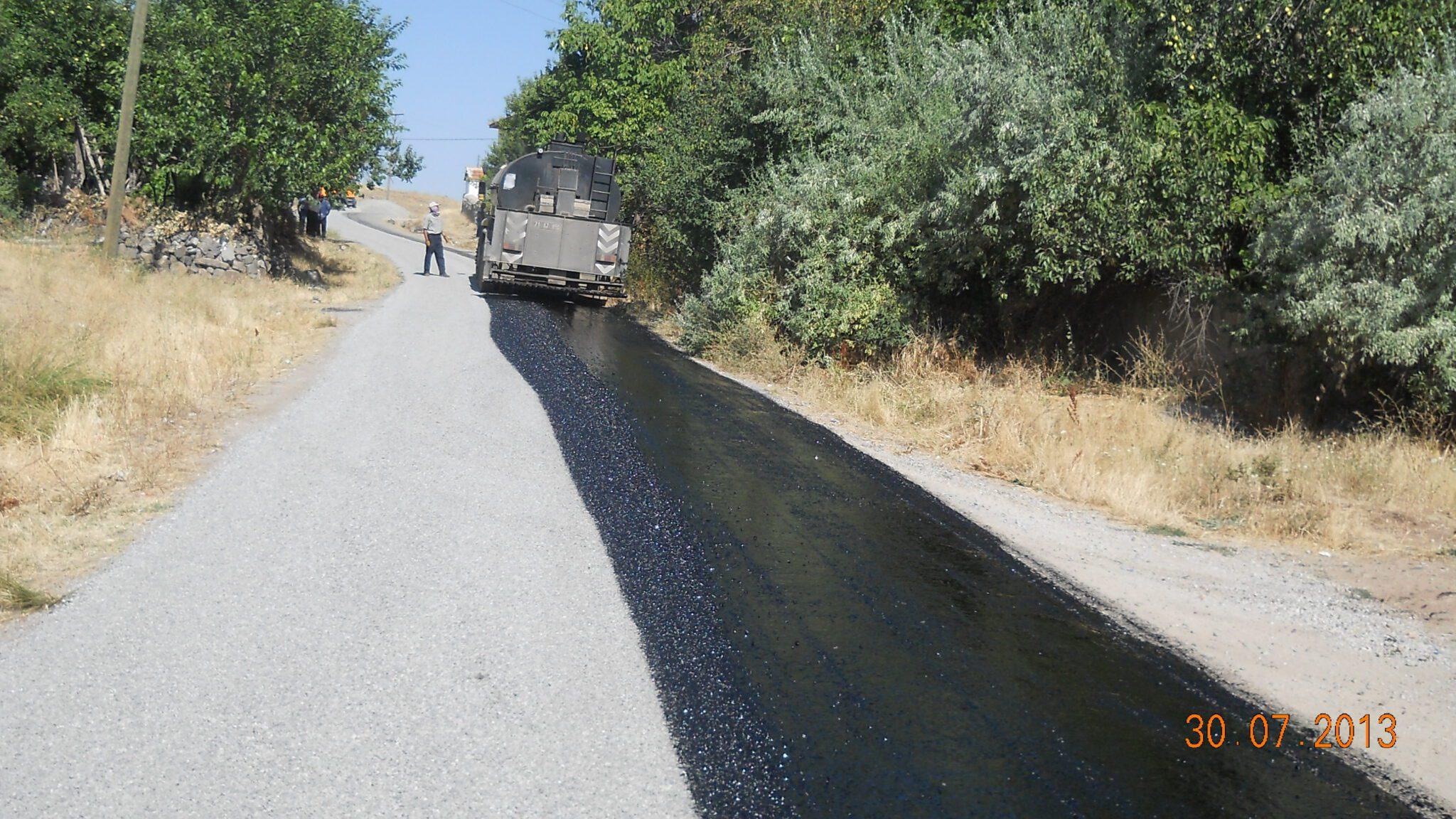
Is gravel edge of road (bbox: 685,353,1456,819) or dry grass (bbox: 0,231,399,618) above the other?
gravel edge of road (bbox: 685,353,1456,819)

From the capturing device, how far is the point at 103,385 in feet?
31.7

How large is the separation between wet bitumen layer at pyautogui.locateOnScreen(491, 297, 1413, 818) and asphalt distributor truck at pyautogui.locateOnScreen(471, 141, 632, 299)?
14.3 m

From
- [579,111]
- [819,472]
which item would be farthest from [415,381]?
[579,111]

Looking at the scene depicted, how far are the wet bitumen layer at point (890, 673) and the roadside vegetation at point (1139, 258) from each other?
2.89 m

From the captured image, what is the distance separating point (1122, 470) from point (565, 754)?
716cm

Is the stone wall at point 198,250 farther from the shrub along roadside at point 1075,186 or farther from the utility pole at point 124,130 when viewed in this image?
the shrub along roadside at point 1075,186

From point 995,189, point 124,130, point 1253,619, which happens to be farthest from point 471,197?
point 1253,619

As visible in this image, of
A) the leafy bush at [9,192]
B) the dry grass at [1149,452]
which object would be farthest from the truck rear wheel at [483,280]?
the dry grass at [1149,452]

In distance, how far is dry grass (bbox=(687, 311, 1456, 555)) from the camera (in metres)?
8.59

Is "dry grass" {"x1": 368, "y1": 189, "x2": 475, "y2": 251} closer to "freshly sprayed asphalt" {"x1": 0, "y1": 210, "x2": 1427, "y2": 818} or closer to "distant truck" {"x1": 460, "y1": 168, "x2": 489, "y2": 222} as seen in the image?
"distant truck" {"x1": 460, "y1": 168, "x2": 489, "y2": 222}

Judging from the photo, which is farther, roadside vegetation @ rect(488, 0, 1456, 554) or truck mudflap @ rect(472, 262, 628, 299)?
truck mudflap @ rect(472, 262, 628, 299)

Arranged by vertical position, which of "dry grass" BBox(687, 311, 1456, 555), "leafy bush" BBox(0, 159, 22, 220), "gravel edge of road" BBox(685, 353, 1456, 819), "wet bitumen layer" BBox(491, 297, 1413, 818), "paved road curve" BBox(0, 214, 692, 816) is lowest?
"paved road curve" BBox(0, 214, 692, 816)

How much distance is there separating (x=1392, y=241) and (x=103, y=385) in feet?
37.9

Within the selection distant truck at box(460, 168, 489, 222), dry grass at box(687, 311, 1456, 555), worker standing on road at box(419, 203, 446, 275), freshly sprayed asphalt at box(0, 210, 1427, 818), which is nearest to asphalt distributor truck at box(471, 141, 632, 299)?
Answer: worker standing on road at box(419, 203, 446, 275)
